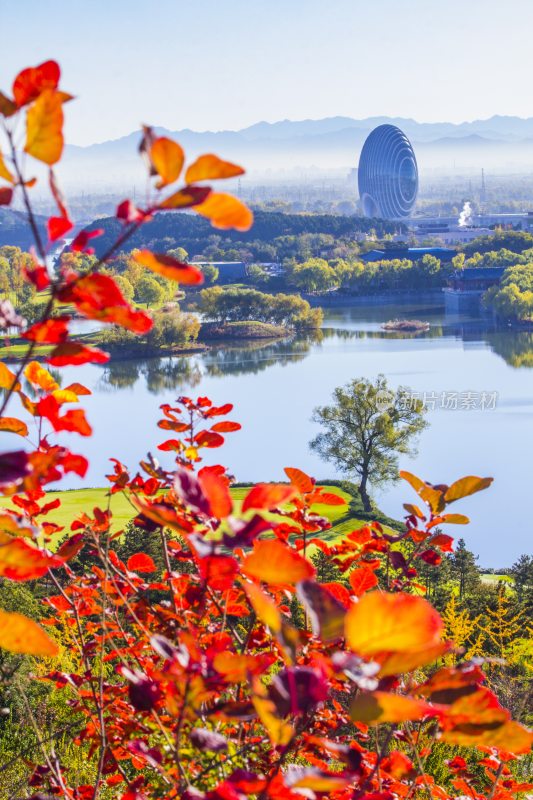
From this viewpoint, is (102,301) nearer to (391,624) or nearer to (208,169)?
(208,169)

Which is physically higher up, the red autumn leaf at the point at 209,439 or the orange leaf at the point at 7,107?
the orange leaf at the point at 7,107

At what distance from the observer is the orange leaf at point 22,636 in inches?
16.6

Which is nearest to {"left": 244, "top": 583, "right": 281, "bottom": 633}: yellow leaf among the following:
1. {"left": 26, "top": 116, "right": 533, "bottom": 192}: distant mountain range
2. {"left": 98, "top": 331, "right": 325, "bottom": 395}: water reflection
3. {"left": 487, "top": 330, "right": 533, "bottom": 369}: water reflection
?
{"left": 98, "top": 331, "right": 325, "bottom": 395}: water reflection

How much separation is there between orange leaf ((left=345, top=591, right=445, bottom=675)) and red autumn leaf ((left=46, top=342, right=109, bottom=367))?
0.21 metres

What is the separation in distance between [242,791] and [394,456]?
7352 mm

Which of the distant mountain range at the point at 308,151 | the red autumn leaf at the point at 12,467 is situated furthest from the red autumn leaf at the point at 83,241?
the distant mountain range at the point at 308,151

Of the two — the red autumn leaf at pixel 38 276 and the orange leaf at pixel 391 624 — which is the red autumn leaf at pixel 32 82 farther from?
the orange leaf at pixel 391 624

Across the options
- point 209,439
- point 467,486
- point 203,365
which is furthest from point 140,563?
point 203,365

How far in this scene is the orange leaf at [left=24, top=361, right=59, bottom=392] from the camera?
662 millimetres

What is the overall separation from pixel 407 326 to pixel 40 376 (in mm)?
16738

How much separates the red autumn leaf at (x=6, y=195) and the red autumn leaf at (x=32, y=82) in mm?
49

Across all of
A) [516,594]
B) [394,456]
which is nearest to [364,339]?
[394,456]

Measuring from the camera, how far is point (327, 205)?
6272 centimetres

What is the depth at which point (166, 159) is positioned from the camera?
0.38 meters
